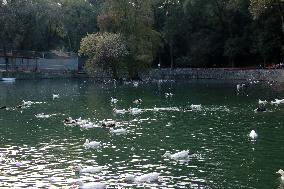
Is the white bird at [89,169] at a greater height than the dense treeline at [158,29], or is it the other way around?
the dense treeline at [158,29]

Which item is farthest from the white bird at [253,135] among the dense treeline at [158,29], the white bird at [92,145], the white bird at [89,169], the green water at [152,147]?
the dense treeline at [158,29]

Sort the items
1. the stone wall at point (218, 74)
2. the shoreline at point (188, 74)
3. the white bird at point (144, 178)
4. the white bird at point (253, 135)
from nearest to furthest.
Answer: the white bird at point (144, 178) < the white bird at point (253, 135) < the stone wall at point (218, 74) < the shoreline at point (188, 74)

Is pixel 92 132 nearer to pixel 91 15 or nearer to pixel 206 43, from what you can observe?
pixel 206 43

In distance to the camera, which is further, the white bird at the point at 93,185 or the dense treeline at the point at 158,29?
the dense treeline at the point at 158,29

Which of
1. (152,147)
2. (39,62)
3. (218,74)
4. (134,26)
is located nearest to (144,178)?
(152,147)

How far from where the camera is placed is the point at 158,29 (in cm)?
10019

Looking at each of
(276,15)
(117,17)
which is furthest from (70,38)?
(276,15)

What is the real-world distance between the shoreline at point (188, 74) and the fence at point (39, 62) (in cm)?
285

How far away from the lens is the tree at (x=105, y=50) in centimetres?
7581

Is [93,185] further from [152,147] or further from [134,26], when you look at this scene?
[134,26]

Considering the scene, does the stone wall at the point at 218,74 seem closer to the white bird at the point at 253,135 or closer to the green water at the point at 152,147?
the green water at the point at 152,147

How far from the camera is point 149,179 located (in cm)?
1936

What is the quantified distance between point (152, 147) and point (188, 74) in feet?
225

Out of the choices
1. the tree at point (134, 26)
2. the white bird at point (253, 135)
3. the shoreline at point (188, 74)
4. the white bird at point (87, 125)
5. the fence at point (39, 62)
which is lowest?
the white bird at point (87, 125)
